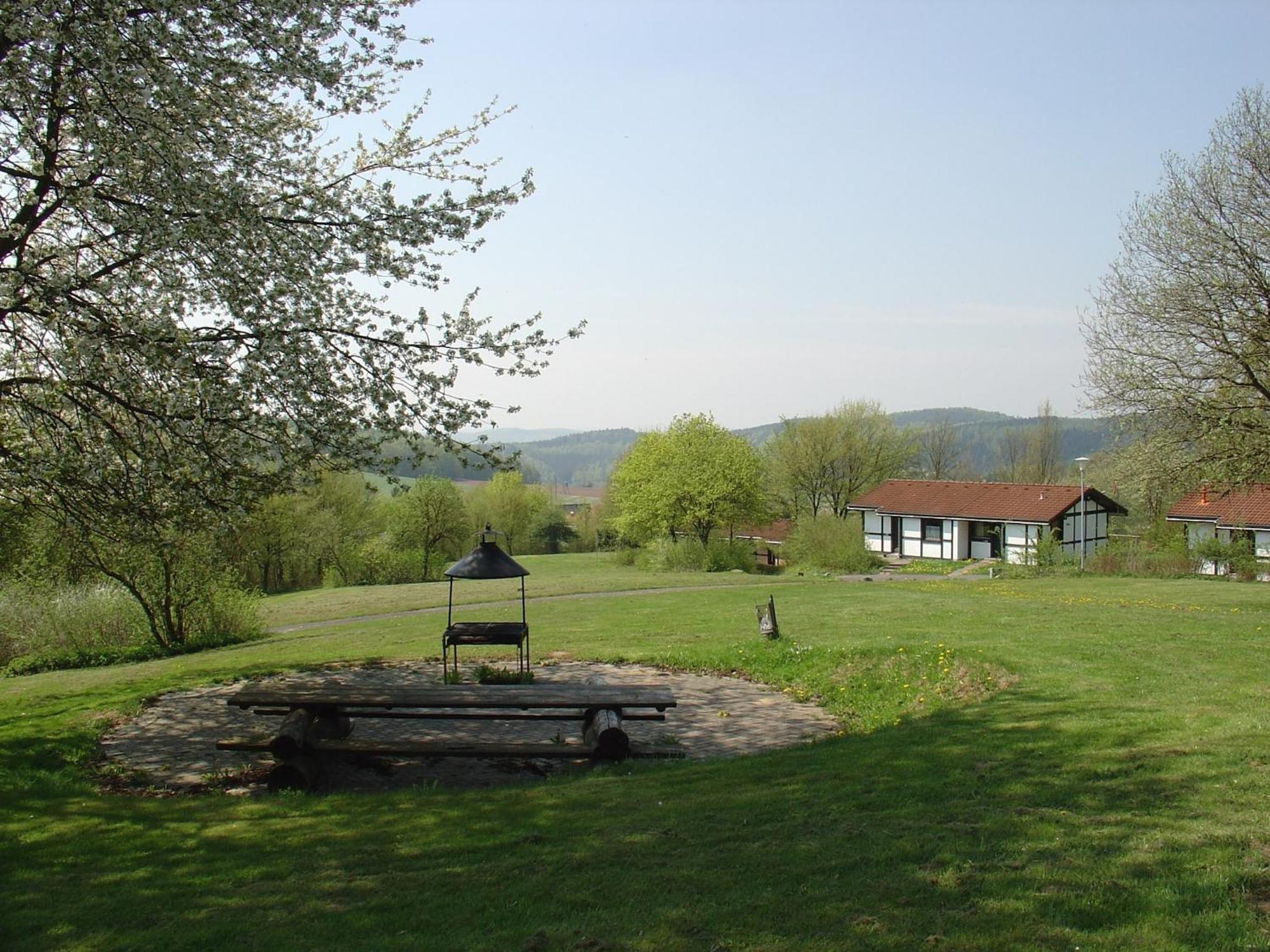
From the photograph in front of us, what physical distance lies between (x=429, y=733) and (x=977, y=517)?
171 ft

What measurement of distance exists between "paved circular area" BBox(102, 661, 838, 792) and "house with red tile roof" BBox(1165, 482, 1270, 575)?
37.9 m

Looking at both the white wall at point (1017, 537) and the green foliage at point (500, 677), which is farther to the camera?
the white wall at point (1017, 537)

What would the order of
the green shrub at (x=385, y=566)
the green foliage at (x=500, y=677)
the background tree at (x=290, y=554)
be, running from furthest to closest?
the green shrub at (x=385, y=566)
the background tree at (x=290, y=554)
the green foliage at (x=500, y=677)

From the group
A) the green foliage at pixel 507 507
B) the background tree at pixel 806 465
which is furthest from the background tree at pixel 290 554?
the background tree at pixel 806 465

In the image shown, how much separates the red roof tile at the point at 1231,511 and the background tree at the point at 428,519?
43645 millimetres

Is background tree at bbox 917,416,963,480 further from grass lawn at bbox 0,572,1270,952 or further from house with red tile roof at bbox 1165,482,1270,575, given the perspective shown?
grass lawn at bbox 0,572,1270,952

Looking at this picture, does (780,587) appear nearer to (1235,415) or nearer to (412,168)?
(1235,415)

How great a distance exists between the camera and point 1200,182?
703 inches

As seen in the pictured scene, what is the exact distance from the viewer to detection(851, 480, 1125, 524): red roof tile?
55.3 m

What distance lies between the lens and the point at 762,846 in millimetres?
5887

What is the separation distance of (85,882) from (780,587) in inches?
991

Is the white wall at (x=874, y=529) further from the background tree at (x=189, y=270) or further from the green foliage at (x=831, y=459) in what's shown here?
the background tree at (x=189, y=270)

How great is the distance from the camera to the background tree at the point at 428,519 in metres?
62.3

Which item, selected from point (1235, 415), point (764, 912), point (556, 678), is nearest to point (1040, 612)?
point (1235, 415)
